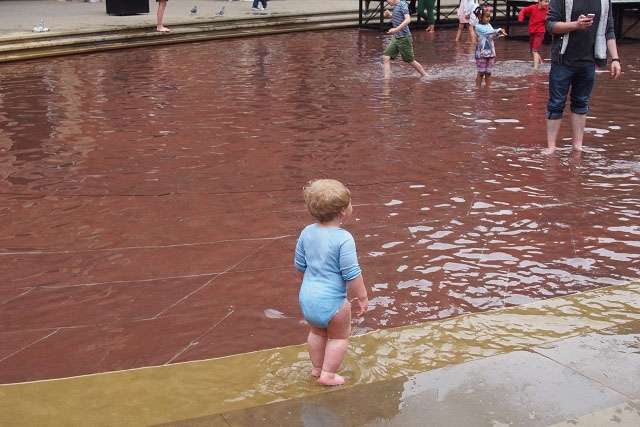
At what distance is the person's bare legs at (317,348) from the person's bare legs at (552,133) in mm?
5058

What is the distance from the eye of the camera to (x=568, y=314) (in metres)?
4.54

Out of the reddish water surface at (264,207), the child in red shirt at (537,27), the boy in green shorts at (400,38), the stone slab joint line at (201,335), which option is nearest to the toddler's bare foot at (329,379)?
the reddish water surface at (264,207)

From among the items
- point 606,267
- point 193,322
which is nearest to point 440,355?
point 193,322

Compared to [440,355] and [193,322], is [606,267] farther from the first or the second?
[193,322]

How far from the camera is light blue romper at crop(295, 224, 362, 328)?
3.76 m

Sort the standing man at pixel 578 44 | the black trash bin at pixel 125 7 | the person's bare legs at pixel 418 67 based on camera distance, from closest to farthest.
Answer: the standing man at pixel 578 44, the person's bare legs at pixel 418 67, the black trash bin at pixel 125 7

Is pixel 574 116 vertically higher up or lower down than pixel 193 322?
higher up

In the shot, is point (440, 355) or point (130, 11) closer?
point (440, 355)

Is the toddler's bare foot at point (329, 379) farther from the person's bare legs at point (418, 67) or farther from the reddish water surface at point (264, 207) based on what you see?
the person's bare legs at point (418, 67)

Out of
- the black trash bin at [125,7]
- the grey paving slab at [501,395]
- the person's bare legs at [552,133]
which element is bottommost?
the grey paving slab at [501,395]

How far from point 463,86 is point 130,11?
12446 mm

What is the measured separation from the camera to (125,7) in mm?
22109

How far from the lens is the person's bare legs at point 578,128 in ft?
27.0

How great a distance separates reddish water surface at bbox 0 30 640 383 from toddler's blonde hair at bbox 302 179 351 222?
3.18 ft
